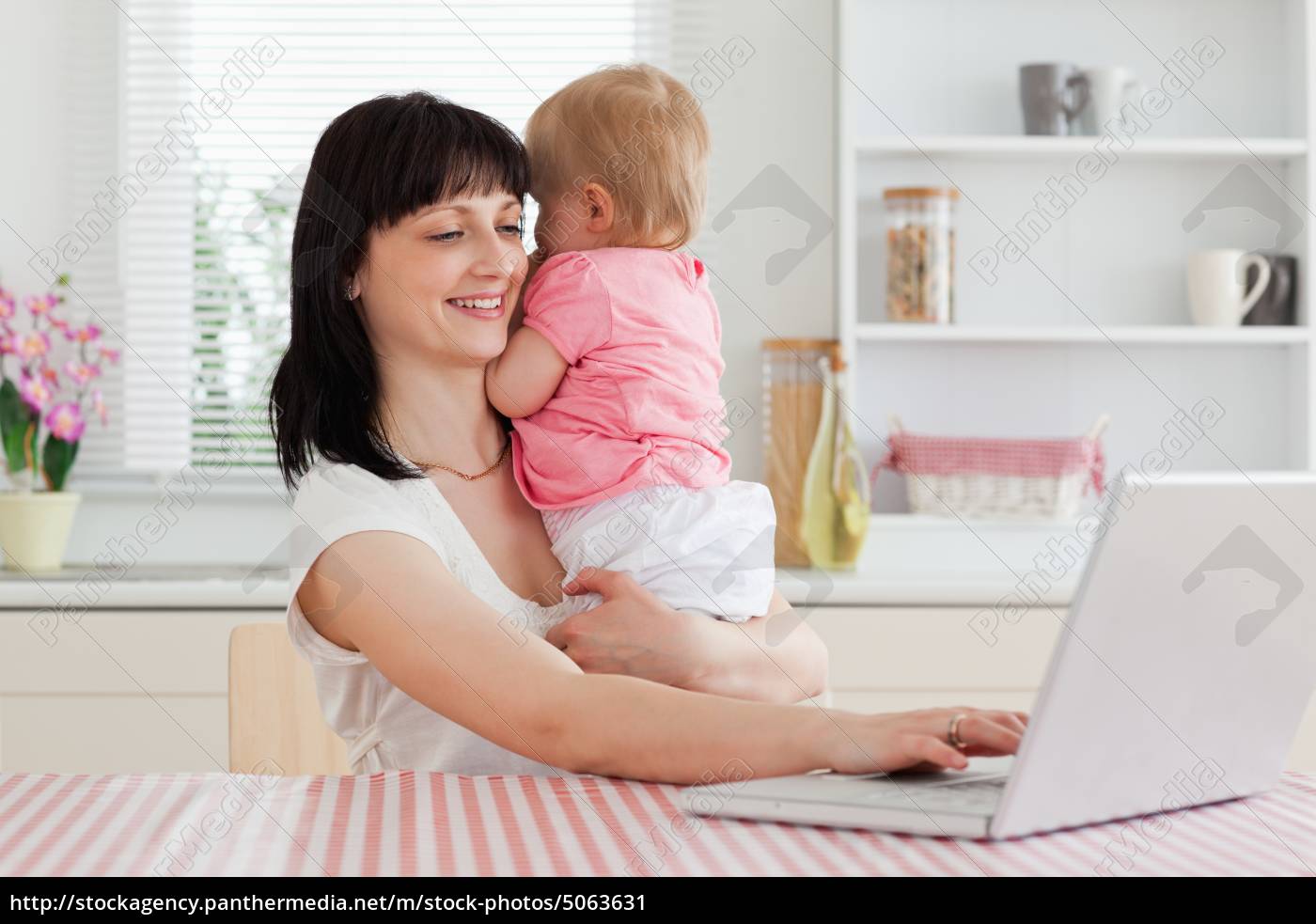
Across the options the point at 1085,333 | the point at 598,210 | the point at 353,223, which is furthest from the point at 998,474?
the point at 353,223

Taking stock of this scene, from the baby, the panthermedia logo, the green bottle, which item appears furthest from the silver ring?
the green bottle

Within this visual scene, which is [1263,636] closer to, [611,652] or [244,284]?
[611,652]

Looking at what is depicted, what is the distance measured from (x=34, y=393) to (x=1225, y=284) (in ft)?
8.10

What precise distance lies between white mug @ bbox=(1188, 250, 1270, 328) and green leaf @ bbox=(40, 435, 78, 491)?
7.84 feet

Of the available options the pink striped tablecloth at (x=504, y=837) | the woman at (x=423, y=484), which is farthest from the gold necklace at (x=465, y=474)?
the pink striped tablecloth at (x=504, y=837)

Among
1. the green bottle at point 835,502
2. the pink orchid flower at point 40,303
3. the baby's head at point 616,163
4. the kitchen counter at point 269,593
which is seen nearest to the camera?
the baby's head at point 616,163

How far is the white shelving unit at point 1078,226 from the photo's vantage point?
2.91 m

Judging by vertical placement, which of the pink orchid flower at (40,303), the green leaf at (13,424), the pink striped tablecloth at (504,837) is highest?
the pink orchid flower at (40,303)

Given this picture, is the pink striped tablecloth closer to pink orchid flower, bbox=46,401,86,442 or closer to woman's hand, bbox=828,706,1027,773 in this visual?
woman's hand, bbox=828,706,1027,773

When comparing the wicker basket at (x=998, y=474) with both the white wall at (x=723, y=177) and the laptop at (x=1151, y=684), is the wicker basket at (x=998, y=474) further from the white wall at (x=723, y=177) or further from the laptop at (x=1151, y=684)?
the laptop at (x=1151, y=684)

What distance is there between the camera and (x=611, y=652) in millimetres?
1308

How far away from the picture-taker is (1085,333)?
9.09ft

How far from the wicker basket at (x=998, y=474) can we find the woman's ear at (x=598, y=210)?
136 centimetres

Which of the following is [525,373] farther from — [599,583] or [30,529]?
[30,529]
